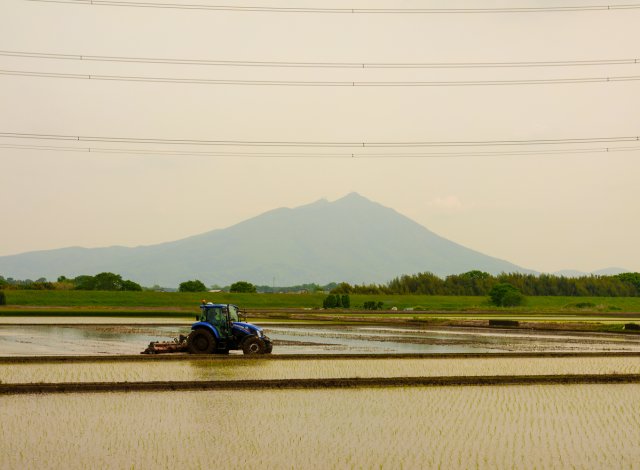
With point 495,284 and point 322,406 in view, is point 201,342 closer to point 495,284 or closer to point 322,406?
point 322,406

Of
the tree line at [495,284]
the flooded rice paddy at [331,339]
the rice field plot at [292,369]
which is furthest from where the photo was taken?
the tree line at [495,284]

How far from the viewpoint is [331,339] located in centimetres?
4831

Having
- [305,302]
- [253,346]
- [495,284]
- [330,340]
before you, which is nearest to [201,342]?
[253,346]

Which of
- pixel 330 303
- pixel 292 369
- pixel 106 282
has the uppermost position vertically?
pixel 106 282

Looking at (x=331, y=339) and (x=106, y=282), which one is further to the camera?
(x=106, y=282)

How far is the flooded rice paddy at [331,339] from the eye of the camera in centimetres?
3947

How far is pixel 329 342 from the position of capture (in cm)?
4556

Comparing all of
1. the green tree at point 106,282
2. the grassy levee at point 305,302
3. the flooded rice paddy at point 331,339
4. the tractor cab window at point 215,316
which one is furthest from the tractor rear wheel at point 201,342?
the green tree at point 106,282

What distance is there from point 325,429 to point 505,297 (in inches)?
4004

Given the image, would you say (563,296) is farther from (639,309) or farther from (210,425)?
(210,425)

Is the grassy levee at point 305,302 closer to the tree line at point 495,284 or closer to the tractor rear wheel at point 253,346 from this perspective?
the tree line at point 495,284

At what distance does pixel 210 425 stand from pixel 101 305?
90.2 m

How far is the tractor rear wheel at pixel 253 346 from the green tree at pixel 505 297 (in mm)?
87021

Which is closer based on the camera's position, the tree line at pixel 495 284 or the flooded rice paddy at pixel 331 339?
the flooded rice paddy at pixel 331 339
